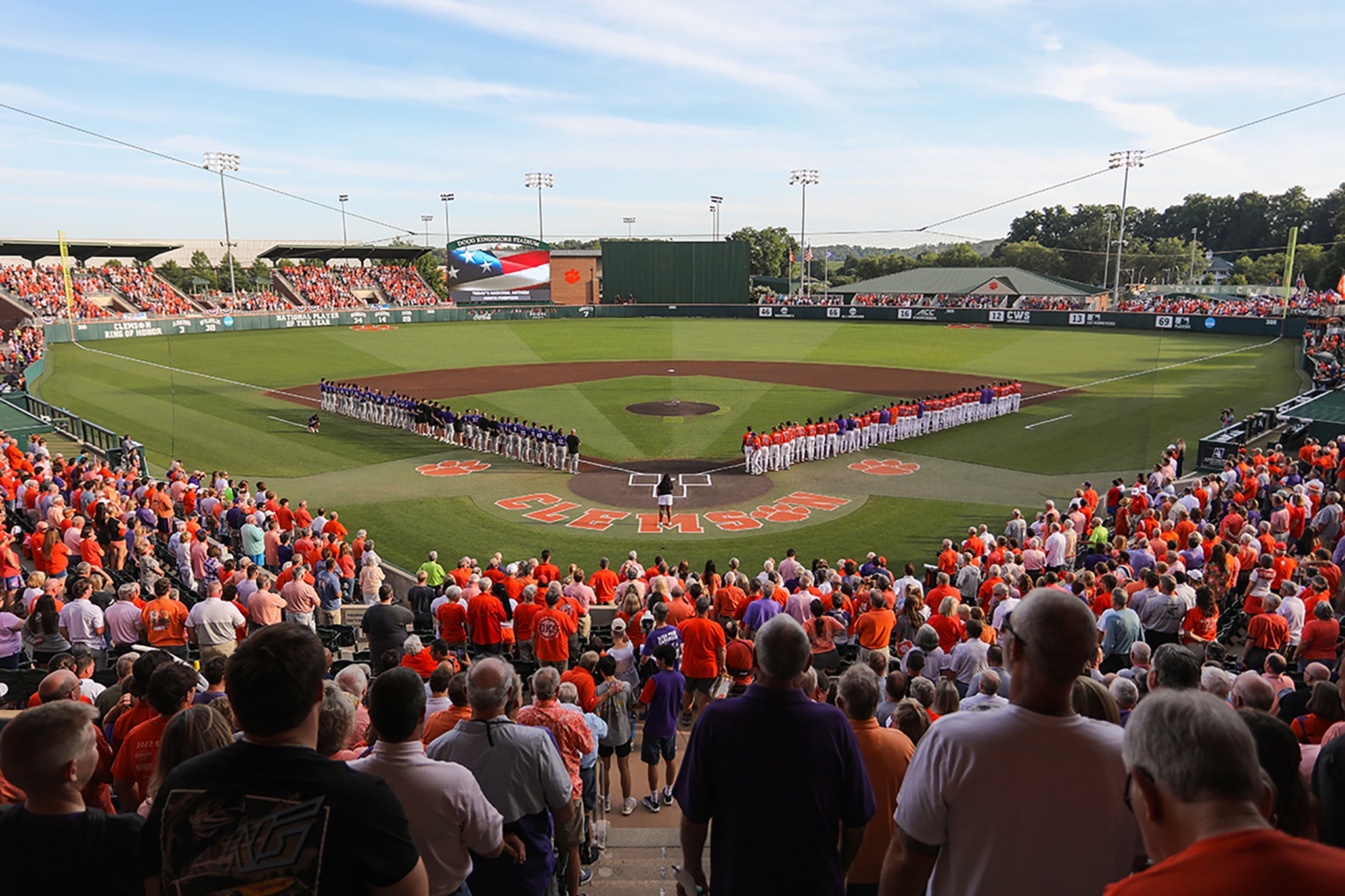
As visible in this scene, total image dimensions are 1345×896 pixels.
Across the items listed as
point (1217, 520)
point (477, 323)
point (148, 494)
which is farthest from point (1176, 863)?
point (477, 323)

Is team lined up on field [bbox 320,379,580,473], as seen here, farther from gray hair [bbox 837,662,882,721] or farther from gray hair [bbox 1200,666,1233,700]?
gray hair [bbox 837,662,882,721]

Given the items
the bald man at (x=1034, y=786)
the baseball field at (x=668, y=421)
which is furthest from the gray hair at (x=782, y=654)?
the baseball field at (x=668, y=421)

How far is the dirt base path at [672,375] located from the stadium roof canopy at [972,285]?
4437 centimetres

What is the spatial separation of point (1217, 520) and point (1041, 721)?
53.2 feet

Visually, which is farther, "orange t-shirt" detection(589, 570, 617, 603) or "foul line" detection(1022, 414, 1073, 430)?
"foul line" detection(1022, 414, 1073, 430)

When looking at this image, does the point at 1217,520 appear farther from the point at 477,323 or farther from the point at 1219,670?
the point at 477,323

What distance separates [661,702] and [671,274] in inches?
3249

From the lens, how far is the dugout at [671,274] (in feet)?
283

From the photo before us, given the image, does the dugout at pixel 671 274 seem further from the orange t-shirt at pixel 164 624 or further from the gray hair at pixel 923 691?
the gray hair at pixel 923 691

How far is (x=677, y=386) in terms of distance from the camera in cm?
4056

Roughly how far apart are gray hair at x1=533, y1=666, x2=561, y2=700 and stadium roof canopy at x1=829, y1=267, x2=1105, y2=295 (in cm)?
8643

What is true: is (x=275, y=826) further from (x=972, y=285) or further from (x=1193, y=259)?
(x=1193, y=259)

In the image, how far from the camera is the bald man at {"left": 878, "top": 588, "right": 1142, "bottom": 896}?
2.95 m

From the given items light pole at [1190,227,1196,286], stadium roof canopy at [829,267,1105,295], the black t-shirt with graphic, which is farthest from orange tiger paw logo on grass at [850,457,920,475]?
light pole at [1190,227,1196,286]
